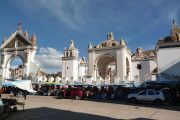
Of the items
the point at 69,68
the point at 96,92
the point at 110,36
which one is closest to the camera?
the point at 96,92

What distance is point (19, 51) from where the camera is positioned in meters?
41.9

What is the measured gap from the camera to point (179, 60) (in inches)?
1112

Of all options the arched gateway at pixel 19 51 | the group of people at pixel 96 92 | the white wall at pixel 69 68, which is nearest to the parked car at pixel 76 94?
the group of people at pixel 96 92

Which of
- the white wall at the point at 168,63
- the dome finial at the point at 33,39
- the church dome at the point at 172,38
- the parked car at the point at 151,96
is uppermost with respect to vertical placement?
the dome finial at the point at 33,39

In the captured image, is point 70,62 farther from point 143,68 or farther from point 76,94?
point 76,94

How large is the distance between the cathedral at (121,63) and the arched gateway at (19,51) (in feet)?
25.0

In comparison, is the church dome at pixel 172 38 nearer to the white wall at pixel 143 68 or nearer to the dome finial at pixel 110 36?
the dome finial at pixel 110 36

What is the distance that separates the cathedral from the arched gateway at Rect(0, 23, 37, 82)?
762 centimetres

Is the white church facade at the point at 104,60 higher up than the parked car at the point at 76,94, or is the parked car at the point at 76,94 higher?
the white church facade at the point at 104,60

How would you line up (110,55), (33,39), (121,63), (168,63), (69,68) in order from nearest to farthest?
(168,63) < (121,63) < (110,55) < (33,39) < (69,68)

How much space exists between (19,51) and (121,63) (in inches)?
845

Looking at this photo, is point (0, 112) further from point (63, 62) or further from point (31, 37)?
point (63, 62)

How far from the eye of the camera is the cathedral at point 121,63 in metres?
28.5

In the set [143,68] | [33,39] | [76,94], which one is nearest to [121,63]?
[143,68]
